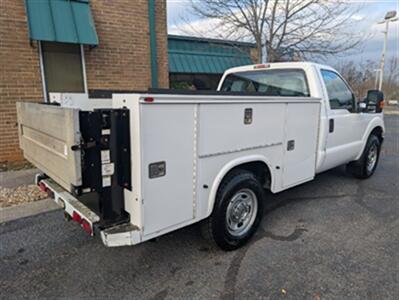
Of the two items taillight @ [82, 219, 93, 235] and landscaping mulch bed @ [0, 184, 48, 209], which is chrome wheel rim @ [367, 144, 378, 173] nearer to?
taillight @ [82, 219, 93, 235]

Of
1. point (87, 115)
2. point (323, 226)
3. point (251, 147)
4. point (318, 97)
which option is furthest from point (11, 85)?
point (323, 226)

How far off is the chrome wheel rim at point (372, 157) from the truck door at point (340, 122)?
26.5 inches

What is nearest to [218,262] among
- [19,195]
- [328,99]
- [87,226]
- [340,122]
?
[87,226]

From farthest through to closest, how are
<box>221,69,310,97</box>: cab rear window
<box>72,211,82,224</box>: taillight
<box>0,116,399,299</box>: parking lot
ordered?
Result: <box>221,69,310,97</box>: cab rear window
<box>0,116,399,299</box>: parking lot
<box>72,211,82,224</box>: taillight

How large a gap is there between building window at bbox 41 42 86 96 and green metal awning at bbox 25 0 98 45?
0.49 meters

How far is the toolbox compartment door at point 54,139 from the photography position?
213cm

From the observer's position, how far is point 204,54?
11.6 metres

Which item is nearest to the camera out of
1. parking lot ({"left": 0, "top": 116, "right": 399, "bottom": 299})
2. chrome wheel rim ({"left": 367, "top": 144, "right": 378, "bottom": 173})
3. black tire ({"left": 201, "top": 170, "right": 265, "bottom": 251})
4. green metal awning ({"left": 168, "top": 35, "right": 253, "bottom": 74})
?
parking lot ({"left": 0, "top": 116, "right": 399, "bottom": 299})

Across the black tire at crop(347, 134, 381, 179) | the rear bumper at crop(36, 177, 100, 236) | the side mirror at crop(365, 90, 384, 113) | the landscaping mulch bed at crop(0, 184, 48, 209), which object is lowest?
the landscaping mulch bed at crop(0, 184, 48, 209)

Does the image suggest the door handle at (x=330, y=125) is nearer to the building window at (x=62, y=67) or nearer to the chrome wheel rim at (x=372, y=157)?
the chrome wheel rim at (x=372, y=157)

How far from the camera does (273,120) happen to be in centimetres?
324

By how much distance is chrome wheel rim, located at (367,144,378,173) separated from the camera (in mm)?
5593

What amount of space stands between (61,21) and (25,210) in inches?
162

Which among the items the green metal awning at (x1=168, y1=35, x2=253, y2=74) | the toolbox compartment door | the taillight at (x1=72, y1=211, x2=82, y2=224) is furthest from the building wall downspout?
the taillight at (x1=72, y1=211, x2=82, y2=224)
